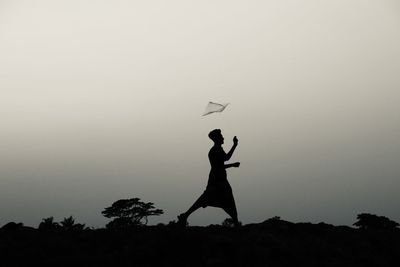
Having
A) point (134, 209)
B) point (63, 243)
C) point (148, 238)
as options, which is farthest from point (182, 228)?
point (134, 209)

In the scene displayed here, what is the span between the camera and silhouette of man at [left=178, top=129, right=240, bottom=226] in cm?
1093

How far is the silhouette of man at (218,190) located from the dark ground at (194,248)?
47 cm

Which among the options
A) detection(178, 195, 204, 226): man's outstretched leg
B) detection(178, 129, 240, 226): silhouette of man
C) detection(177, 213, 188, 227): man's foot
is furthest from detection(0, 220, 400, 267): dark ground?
detection(178, 129, 240, 226): silhouette of man

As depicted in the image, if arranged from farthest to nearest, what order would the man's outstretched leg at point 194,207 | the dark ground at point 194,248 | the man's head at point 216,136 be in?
the man's head at point 216,136 → the man's outstretched leg at point 194,207 → the dark ground at point 194,248

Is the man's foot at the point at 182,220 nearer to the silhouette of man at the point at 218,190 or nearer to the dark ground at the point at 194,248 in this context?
the silhouette of man at the point at 218,190

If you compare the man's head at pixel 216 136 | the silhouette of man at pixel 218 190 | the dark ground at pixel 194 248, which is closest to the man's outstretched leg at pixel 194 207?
the silhouette of man at pixel 218 190

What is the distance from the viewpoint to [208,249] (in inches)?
375

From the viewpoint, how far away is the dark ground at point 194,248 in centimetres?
893

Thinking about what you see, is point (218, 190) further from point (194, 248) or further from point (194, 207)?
point (194, 248)

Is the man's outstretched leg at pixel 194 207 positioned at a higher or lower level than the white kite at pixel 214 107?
lower

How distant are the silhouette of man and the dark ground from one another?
1.55 ft

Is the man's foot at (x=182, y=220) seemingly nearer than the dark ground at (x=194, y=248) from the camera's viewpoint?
No

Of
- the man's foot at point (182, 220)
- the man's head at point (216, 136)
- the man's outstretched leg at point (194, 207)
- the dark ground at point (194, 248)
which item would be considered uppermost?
the man's head at point (216, 136)

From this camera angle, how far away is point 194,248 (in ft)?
31.3
